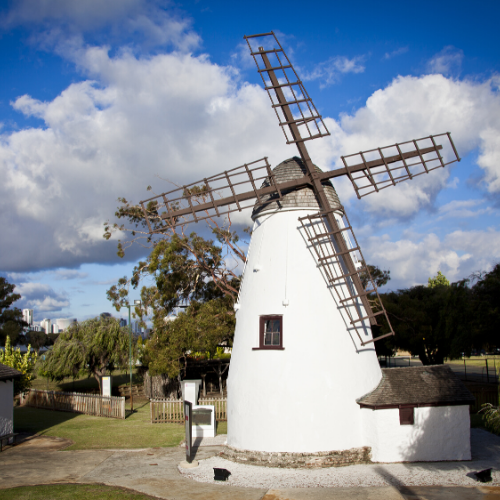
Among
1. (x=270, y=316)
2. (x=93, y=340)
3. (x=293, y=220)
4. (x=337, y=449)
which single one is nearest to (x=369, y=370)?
(x=337, y=449)

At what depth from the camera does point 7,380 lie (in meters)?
15.8

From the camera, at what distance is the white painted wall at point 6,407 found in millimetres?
15547

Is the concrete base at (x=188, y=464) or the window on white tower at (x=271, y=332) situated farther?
the window on white tower at (x=271, y=332)

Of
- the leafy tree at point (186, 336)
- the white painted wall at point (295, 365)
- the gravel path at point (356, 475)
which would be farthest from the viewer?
the leafy tree at point (186, 336)

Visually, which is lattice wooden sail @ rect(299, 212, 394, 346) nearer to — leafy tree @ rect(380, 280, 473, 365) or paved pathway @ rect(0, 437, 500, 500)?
paved pathway @ rect(0, 437, 500, 500)

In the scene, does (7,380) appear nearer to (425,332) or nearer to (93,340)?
(93,340)

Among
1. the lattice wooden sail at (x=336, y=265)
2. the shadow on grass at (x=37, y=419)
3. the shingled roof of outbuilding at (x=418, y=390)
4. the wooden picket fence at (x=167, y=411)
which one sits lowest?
the shadow on grass at (x=37, y=419)

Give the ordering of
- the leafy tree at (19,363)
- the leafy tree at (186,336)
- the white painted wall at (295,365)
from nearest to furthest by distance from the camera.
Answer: the white painted wall at (295,365)
the leafy tree at (19,363)
the leafy tree at (186,336)

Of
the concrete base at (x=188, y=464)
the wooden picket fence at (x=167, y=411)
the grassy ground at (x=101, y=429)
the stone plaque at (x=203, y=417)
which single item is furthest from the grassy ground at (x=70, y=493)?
the wooden picket fence at (x=167, y=411)

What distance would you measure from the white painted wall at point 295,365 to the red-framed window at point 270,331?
16cm

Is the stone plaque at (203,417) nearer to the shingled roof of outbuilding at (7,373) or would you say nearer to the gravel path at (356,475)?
the gravel path at (356,475)

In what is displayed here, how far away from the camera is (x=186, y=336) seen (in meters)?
22.3

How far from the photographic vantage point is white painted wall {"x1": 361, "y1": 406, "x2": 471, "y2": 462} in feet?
40.5

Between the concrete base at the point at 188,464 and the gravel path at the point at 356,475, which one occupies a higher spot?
the gravel path at the point at 356,475
